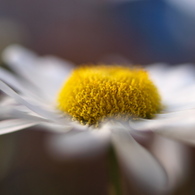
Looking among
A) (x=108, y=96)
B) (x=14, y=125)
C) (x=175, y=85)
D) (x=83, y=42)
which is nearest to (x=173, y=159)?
(x=175, y=85)

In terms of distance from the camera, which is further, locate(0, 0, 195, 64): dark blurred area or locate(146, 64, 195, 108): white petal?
locate(0, 0, 195, 64): dark blurred area

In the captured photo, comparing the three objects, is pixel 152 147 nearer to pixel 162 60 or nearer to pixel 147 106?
pixel 147 106

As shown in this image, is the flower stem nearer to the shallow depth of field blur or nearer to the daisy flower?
the daisy flower

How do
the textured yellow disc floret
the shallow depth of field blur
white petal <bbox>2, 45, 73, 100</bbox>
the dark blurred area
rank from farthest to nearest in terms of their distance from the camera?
the dark blurred area → the shallow depth of field blur → white petal <bbox>2, 45, 73, 100</bbox> → the textured yellow disc floret

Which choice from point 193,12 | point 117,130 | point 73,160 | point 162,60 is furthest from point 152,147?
point 193,12

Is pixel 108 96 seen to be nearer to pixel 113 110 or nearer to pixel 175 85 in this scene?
pixel 113 110

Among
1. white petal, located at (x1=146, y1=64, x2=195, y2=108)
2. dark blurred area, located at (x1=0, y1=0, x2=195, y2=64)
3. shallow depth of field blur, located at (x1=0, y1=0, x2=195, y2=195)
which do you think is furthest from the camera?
dark blurred area, located at (x1=0, y1=0, x2=195, y2=64)

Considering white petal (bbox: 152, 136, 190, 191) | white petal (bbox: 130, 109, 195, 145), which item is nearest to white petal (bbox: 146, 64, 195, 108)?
white petal (bbox: 152, 136, 190, 191)
